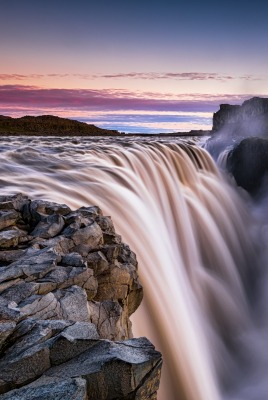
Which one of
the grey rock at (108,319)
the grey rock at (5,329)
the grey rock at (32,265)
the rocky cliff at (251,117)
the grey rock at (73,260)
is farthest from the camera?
the rocky cliff at (251,117)

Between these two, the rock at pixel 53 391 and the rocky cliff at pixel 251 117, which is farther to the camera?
the rocky cliff at pixel 251 117

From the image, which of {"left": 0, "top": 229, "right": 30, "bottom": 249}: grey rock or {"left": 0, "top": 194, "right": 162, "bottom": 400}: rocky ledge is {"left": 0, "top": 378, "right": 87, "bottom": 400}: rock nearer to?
{"left": 0, "top": 194, "right": 162, "bottom": 400}: rocky ledge

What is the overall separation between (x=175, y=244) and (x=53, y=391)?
1102cm

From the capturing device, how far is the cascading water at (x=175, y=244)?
1003 cm

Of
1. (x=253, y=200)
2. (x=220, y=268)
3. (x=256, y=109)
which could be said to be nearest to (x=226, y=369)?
(x=220, y=268)

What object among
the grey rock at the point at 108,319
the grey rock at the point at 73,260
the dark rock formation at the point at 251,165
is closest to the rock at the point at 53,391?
the grey rock at the point at 108,319

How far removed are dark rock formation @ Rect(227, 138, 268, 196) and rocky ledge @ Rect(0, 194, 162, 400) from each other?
59.8 feet

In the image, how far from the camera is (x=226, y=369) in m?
11.1

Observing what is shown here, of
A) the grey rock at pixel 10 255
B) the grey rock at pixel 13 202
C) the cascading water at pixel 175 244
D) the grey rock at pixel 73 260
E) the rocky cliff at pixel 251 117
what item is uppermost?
the rocky cliff at pixel 251 117

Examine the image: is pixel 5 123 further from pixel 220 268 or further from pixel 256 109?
pixel 220 268

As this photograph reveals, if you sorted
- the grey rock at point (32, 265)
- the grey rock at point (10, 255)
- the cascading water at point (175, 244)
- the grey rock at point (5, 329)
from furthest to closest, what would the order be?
1. the cascading water at point (175, 244)
2. the grey rock at point (10, 255)
3. the grey rock at point (32, 265)
4. the grey rock at point (5, 329)

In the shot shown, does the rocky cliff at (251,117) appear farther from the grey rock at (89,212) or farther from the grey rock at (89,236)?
the grey rock at (89,236)

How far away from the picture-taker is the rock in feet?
12.6

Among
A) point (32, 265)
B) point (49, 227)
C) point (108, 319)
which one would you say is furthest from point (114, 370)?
point (49, 227)
